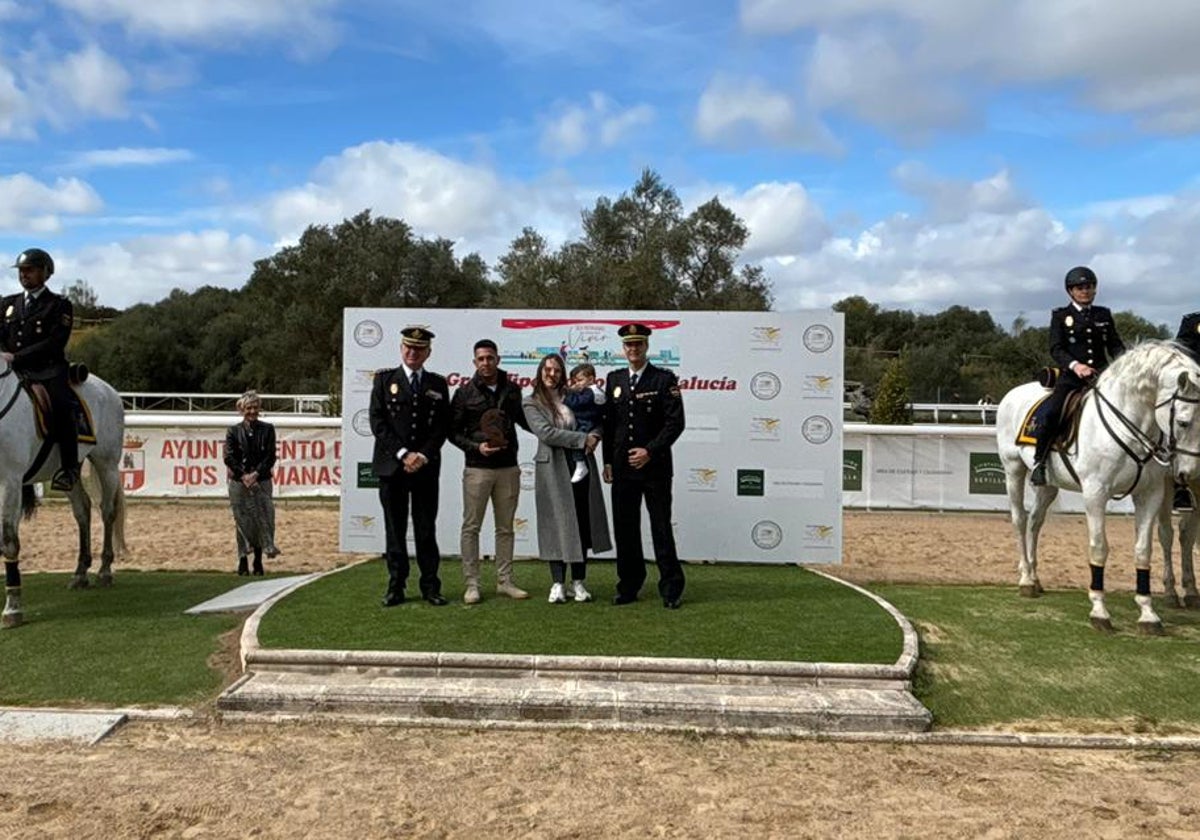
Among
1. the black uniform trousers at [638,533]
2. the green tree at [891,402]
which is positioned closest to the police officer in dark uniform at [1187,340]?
the black uniform trousers at [638,533]

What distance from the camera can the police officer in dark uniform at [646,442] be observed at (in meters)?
6.83

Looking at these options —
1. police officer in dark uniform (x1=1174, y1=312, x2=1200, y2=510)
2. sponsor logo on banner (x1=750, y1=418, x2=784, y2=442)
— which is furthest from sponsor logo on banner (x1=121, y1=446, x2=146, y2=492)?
police officer in dark uniform (x1=1174, y1=312, x2=1200, y2=510)

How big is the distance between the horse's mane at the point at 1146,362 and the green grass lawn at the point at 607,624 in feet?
8.17

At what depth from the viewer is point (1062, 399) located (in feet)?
24.2


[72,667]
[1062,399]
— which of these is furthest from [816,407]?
[72,667]

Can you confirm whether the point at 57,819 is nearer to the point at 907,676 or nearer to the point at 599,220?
the point at 907,676

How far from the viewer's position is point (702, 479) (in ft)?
30.1

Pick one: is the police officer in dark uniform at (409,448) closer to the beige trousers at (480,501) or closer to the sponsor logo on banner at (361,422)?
the beige trousers at (480,501)

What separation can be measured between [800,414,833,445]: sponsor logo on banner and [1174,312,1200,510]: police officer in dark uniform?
2.95m

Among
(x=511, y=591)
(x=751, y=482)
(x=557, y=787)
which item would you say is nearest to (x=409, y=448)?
(x=511, y=591)

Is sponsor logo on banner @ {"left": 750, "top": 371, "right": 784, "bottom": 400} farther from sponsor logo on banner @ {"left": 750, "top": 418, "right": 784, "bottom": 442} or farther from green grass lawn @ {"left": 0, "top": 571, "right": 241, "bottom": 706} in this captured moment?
green grass lawn @ {"left": 0, "top": 571, "right": 241, "bottom": 706}

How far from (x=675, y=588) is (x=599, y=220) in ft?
Result: 101

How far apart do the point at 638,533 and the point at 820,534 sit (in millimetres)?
2739

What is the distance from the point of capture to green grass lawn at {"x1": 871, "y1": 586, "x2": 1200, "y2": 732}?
5.11m
